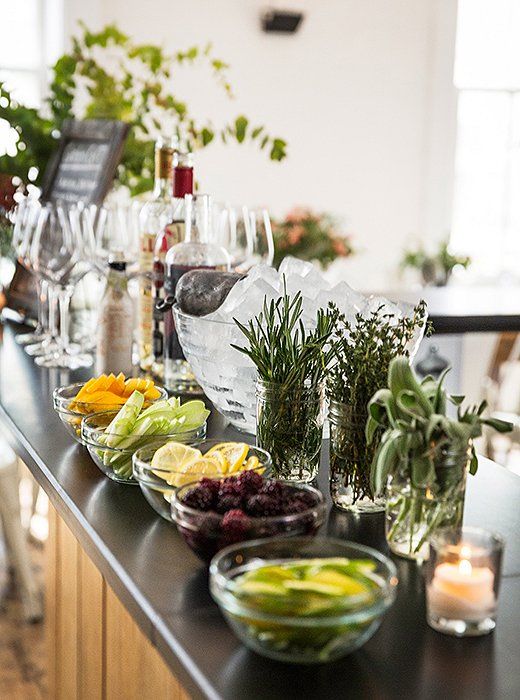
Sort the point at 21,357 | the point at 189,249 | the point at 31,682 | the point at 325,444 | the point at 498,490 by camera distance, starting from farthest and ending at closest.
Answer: the point at 31,682, the point at 21,357, the point at 189,249, the point at 325,444, the point at 498,490

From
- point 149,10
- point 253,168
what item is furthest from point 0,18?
point 253,168

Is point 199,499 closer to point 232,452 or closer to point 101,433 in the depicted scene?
A: point 232,452

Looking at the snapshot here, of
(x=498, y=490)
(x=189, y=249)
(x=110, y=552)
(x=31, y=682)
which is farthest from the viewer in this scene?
(x=31, y=682)

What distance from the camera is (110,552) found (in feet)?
3.55

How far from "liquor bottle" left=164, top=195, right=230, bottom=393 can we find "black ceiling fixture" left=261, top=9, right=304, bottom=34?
4208 millimetres

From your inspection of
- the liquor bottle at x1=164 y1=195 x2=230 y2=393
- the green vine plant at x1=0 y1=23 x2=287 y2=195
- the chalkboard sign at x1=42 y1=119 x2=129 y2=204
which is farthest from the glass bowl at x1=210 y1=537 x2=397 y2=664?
the green vine plant at x1=0 y1=23 x2=287 y2=195

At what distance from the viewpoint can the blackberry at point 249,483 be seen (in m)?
1.03

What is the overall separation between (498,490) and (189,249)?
74 cm

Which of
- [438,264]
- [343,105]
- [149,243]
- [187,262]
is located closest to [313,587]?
[187,262]

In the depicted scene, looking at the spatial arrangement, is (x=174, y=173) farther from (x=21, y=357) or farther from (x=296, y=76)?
(x=296, y=76)

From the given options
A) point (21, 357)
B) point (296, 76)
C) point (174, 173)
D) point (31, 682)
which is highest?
point (296, 76)

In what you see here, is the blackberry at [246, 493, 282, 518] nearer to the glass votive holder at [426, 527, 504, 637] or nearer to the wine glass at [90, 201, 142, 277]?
the glass votive holder at [426, 527, 504, 637]

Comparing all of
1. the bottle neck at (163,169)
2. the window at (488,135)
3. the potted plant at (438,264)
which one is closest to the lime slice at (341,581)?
the bottle neck at (163,169)

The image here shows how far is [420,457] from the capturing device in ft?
3.26
